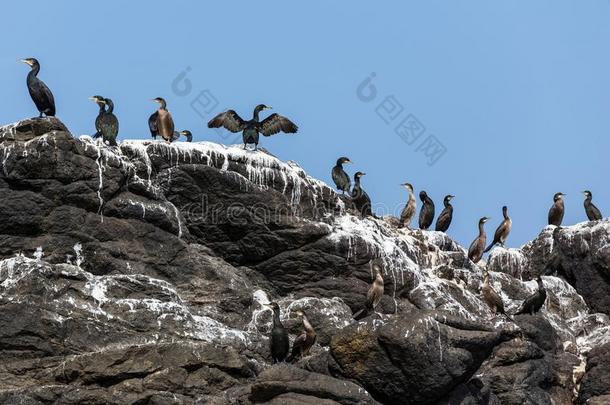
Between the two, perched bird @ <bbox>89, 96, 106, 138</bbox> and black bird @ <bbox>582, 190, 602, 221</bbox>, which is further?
black bird @ <bbox>582, 190, 602, 221</bbox>

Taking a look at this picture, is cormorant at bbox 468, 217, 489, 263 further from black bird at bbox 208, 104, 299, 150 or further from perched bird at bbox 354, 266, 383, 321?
perched bird at bbox 354, 266, 383, 321

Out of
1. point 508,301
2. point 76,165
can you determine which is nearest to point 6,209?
point 76,165

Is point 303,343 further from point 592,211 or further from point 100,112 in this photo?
point 592,211

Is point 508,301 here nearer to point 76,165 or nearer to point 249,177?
point 249,177

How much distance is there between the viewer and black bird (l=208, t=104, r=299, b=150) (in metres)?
27.0

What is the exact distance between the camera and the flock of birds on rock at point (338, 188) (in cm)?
2188

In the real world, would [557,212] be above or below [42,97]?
above

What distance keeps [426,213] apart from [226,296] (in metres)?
9.04

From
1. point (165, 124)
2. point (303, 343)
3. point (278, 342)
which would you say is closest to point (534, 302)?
point (303, 343)

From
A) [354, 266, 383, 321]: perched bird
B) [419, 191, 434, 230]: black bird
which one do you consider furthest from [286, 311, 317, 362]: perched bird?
[419, 191, 434, 230]: black bird

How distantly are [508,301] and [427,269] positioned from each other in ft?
6.90

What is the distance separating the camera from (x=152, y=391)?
1984 cm

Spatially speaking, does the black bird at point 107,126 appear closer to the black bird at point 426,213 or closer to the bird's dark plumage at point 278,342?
the bird's dark plumage at point 278,342

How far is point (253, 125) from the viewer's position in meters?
27.3
